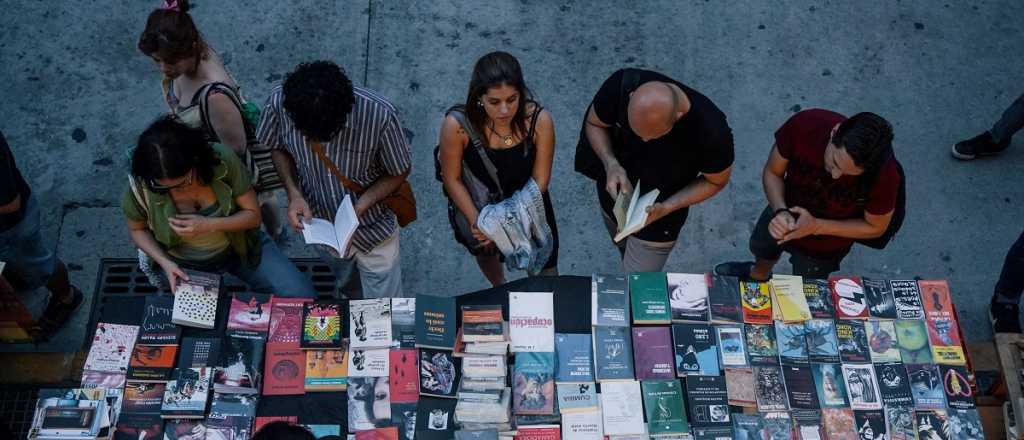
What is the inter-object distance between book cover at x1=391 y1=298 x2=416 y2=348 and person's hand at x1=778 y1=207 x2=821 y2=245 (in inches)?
60.3

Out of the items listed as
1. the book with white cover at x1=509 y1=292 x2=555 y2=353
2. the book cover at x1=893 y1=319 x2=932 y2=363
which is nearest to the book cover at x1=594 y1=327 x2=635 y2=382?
the book with white cover at x1=509 y1=292 x2=555 y2=353

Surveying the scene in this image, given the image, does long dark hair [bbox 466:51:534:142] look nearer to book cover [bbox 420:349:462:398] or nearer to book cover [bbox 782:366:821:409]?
book cover [bbox 420:349:462:398]

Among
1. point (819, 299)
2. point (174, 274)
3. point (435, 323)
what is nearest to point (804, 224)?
point (819, 299)

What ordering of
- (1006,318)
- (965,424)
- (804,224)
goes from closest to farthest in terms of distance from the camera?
(965,424)
(804,224)
(1006,318)

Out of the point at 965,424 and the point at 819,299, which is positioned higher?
the point at 819,299

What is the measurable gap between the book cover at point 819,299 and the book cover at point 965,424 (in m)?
0.52

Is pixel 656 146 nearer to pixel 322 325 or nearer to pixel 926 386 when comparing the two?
pixel 926 386

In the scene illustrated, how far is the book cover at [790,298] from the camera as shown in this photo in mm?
3086

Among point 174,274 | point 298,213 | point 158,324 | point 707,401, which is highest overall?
point 298,213

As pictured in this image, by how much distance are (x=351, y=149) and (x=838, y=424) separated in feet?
6.66

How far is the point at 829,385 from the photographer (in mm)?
2953

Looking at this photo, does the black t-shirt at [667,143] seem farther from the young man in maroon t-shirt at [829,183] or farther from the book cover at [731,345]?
the book cover at [731,345]

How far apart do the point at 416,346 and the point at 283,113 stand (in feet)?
3.32

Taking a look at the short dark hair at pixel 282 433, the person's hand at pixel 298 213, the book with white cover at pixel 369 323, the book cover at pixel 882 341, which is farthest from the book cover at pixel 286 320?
the book cover at pixel 882 341
